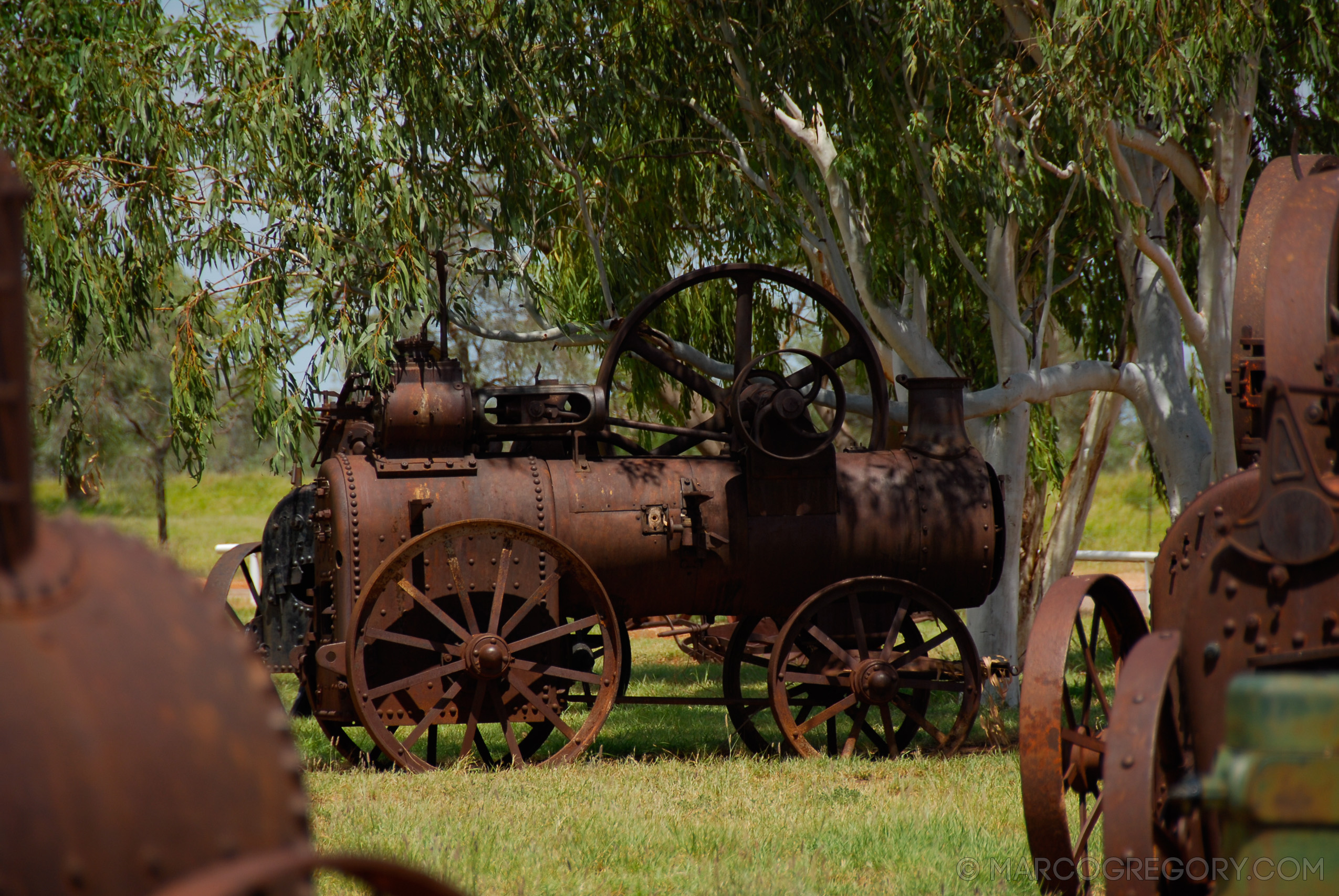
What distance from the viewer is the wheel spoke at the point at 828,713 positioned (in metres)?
7.73

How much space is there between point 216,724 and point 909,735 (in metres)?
6.69

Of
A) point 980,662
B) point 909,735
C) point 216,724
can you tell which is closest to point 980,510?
point 980,662

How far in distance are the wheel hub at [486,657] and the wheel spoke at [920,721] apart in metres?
2.32

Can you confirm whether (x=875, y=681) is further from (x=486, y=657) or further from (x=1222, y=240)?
(x=1222, y=240)

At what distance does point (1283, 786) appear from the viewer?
2.57m

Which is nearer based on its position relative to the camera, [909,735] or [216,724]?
[216,724]

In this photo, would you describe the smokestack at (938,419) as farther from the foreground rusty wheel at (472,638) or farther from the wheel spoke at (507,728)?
the wheel spoke at (507,728)

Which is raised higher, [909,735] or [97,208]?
[97,208]

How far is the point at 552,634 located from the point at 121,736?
17.9ft

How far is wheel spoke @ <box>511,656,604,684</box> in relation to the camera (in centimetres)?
740

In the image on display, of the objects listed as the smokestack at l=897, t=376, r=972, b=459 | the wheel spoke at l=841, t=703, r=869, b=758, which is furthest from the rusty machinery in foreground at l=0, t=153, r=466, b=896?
the smokestack at l=897, t=376, r=972, b=459

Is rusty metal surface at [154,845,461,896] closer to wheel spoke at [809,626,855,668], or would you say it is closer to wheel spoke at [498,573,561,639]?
wheel spoke at [498,573,561,639]

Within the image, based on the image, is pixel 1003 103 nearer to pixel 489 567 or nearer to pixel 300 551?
pixel 489 567

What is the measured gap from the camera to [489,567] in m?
7.39
